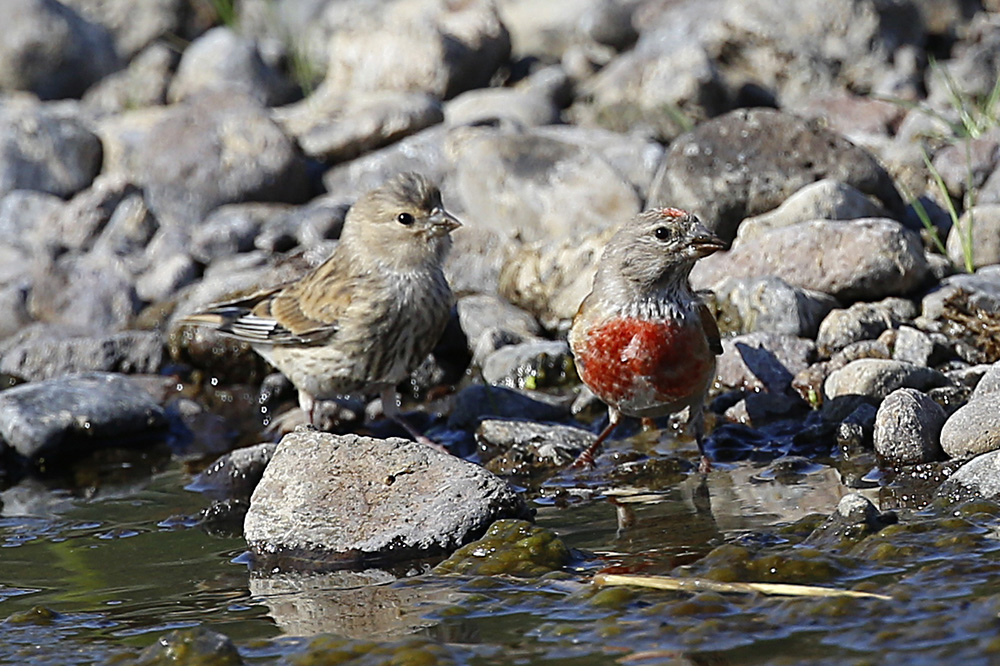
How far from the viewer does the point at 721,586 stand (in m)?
4.11

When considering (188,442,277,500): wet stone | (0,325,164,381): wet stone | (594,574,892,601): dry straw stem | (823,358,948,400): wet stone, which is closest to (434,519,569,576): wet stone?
(594,574,892,601): dry straw stem

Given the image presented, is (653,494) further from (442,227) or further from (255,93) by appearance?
(255,93)

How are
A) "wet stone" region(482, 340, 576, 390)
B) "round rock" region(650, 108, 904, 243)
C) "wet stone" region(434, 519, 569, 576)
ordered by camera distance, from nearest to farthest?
"wet stone" region(434, 519, 569, 576)
"wet stone" region(482, 340, 576, 390)
"round rock" region(650, 108, 904, 243)

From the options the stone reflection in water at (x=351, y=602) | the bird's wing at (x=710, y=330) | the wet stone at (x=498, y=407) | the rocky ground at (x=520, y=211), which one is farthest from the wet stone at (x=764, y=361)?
the stone reflection in water at (x=351, y=602)

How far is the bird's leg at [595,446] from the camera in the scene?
6.36 m

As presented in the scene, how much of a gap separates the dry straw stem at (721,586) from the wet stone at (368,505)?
781 mm

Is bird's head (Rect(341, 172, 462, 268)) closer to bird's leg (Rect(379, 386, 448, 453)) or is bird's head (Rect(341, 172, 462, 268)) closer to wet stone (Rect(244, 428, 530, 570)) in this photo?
bird's leg (Rect(379, 386, 448, 453))

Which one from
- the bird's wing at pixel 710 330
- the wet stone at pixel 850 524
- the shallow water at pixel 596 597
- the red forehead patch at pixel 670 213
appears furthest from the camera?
the bird's wing at pixel 710 330

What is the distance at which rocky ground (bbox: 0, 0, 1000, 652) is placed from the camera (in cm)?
659

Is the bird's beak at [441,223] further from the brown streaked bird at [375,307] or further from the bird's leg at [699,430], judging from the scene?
the bird's leg at [699,430]

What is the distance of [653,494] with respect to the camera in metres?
5.80

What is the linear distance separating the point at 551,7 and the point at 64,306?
21.1 feet

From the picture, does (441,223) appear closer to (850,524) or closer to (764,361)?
(764,361)

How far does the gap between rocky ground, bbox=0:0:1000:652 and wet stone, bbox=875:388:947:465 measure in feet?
0.05
